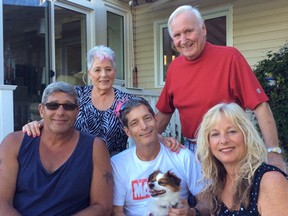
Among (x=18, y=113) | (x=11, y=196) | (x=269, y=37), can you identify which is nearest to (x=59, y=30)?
(x=18, y=113)

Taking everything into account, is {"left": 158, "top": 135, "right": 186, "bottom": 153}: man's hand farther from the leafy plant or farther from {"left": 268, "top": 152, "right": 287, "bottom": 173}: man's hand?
the leafy plant

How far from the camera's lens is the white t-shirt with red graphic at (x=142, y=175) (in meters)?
2.42

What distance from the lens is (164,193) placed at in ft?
7.43

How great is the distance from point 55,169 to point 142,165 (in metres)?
0.57

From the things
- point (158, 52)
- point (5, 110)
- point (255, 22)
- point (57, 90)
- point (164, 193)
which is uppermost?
point (255, 22)

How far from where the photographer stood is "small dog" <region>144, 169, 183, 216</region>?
2260mm

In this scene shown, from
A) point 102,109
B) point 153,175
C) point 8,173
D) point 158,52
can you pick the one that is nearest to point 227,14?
point 158,52

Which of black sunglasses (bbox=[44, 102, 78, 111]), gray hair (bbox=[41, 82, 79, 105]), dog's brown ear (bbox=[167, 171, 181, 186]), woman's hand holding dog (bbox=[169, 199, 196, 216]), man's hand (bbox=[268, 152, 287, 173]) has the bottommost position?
woman's hand holding dog (bbox=[169, 199, 196, 216])

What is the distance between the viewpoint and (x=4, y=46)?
5.32 meters

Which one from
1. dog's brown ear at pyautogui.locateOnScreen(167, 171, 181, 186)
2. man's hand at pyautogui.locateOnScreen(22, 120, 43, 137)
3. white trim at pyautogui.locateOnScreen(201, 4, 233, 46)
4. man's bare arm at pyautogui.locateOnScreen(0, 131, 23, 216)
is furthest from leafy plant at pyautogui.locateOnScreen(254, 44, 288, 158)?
man's bare arm at pyautogui.locateOnScreen(0, 131, 23, 216)

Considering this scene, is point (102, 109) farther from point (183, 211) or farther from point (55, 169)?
point (183, 211)

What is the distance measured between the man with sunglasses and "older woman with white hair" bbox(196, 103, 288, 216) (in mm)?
717

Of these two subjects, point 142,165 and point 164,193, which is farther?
point 142,165

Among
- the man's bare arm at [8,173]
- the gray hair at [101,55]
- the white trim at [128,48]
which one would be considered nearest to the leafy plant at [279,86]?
the white trim at [128,48]
